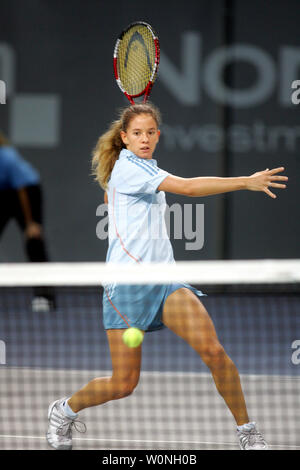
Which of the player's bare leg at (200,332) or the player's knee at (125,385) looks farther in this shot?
the player's knee at (125,385)

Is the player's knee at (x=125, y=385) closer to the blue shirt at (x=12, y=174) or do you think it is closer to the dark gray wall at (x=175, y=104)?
the blue shirt at (x=12, y=174)

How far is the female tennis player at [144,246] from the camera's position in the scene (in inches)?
103

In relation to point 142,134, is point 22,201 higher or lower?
lower

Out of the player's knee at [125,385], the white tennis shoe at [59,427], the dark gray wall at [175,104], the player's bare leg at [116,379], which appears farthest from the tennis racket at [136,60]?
the dark gray wall at [175,104]

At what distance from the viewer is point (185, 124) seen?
889 cm

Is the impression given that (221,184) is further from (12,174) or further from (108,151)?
(12,174)

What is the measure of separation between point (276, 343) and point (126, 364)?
367 cm

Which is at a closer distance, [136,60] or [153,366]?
[136,60]

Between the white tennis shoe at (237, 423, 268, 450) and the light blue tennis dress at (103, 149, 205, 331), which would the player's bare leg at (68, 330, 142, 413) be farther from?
the white tennis shoe at (237, 423, 268, 450)

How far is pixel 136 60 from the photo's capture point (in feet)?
10.0

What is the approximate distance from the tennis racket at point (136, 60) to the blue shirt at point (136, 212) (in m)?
0.37

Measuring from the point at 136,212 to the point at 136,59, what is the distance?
66 cm

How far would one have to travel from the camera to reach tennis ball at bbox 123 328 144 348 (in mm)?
2678

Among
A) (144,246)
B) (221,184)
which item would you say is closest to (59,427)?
(144,246)
